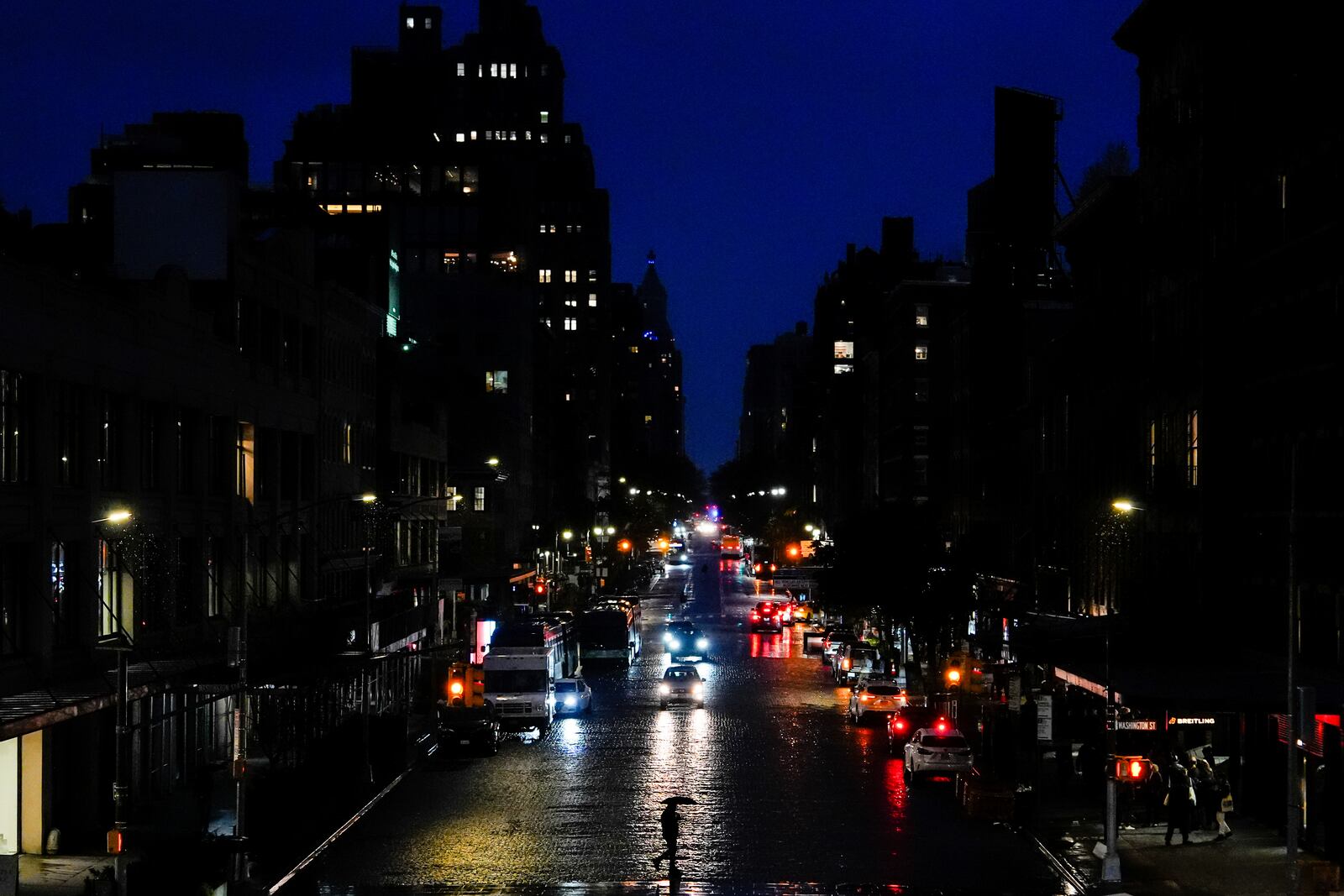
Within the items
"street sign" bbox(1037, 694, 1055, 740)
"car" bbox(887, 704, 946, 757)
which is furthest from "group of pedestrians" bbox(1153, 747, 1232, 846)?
"car" bbox(887, 704, 946, 757)

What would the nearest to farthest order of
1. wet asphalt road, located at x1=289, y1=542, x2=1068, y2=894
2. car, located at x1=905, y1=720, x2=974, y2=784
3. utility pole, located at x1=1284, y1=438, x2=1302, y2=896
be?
1. utility pole, located at x1=1284, y1=438, x2=1302, y2=896
2. wet asphalt road, located at x1=289, y1=542, x2=1068, y2=894
3. car, located at x1=905, y1=720, x2=974, y2=784

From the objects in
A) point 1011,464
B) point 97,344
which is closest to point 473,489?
point 1011,464

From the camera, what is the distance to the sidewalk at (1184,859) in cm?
3019

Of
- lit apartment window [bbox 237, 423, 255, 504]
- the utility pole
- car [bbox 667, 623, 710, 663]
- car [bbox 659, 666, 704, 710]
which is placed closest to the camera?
the utility pole

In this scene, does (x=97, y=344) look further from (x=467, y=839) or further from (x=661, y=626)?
(x=661, y=626)

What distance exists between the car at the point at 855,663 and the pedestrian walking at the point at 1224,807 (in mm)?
36829

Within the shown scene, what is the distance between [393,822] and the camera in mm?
39531

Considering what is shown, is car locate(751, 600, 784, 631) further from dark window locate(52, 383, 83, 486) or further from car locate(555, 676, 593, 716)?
dark window locate(52, 383, 83, 486)

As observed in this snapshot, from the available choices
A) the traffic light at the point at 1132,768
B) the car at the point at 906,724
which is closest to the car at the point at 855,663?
the car at the point at 906,724

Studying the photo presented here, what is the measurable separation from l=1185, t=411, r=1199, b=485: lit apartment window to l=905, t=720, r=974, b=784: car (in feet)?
32.4

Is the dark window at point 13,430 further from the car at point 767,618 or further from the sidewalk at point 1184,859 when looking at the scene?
the car at point 767,618

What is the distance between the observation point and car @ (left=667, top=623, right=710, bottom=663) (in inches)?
3548

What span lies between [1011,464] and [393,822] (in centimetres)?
4919

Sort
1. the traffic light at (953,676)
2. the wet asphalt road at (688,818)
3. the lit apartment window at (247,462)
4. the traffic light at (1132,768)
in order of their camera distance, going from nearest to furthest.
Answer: the wet asphalt road at (688,818) < the traffic light at (1132,768) < the lit apartment window at (247,462) < the traffic light at (953,676)
